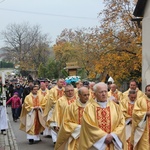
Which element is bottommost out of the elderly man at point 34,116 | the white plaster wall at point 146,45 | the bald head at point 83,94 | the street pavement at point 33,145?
the street pavement at point 33,145

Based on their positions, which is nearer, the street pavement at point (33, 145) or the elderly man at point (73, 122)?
the elderly man at point (73, 122)

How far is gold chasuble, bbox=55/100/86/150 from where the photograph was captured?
7222 millimetres

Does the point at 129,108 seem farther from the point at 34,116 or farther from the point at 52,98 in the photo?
the point at 34,116

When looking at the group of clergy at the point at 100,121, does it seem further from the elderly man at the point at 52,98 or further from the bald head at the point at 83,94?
the elderly man at the point at 52,98

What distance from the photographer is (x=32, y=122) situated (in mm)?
12500

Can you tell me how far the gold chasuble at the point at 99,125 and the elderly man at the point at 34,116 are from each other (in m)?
6.10

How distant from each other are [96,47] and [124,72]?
328 centimetres

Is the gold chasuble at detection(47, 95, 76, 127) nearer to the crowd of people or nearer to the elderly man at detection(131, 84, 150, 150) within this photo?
the crowd of people

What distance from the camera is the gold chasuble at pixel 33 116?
12.5 metres

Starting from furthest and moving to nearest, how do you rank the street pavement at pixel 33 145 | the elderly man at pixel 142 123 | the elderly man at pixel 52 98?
the elderly man at pixel 52 98, the street pavement at pixel 33 145, the elderly man at pixel 142 123

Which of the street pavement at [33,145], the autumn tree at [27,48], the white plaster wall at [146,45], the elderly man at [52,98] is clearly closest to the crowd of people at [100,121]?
the street pavement at [33,145]

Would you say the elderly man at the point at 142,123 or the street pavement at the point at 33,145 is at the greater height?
the elderly man at the point at 142,123

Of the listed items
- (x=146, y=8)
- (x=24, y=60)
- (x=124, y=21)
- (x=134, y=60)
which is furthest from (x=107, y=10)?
(x=24, y=60)

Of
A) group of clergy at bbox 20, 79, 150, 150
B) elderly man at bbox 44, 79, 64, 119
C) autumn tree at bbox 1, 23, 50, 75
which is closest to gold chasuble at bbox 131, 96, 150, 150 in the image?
group of clergy at bbox 20, 79, 150, 150
